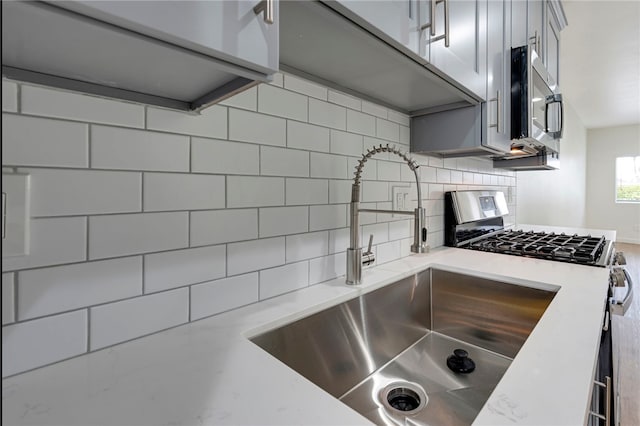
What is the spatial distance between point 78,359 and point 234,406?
348mm

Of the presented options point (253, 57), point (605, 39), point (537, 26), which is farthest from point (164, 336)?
point (605, 39)

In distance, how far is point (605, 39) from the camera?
9.73 ft

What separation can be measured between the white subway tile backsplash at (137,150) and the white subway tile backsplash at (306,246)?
1.23 ft

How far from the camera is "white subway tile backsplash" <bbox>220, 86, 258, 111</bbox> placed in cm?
82

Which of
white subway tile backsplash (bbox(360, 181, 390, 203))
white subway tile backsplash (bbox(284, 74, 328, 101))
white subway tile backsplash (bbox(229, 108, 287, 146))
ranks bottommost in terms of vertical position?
white subway tile backsplash (bbox(360, 181, 390, 203))

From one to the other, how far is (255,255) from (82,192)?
0.42 meters

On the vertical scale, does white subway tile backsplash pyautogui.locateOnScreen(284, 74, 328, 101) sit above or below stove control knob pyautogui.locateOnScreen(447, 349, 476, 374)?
above

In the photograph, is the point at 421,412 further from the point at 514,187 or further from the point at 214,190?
the point at 514,187

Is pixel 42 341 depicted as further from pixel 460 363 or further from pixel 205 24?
pixel 460 363

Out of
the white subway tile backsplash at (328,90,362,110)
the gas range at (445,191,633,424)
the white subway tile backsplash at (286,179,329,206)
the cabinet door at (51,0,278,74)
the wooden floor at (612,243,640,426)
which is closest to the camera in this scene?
the cabinet door at (51,0,278,74)

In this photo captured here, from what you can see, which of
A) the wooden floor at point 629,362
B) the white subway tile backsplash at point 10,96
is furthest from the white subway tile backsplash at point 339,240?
the wooden floor at point 629,362

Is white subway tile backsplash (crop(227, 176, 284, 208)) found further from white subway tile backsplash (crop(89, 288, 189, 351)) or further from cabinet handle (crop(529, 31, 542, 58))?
cabinet handle (crop(529, 31, 542, 58))

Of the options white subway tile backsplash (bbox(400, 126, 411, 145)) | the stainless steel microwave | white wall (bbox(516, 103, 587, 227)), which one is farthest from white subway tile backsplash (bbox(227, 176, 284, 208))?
white wall (bbox(516, 103, 587, 227))

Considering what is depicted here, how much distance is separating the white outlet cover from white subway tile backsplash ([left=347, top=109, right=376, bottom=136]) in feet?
2.90
